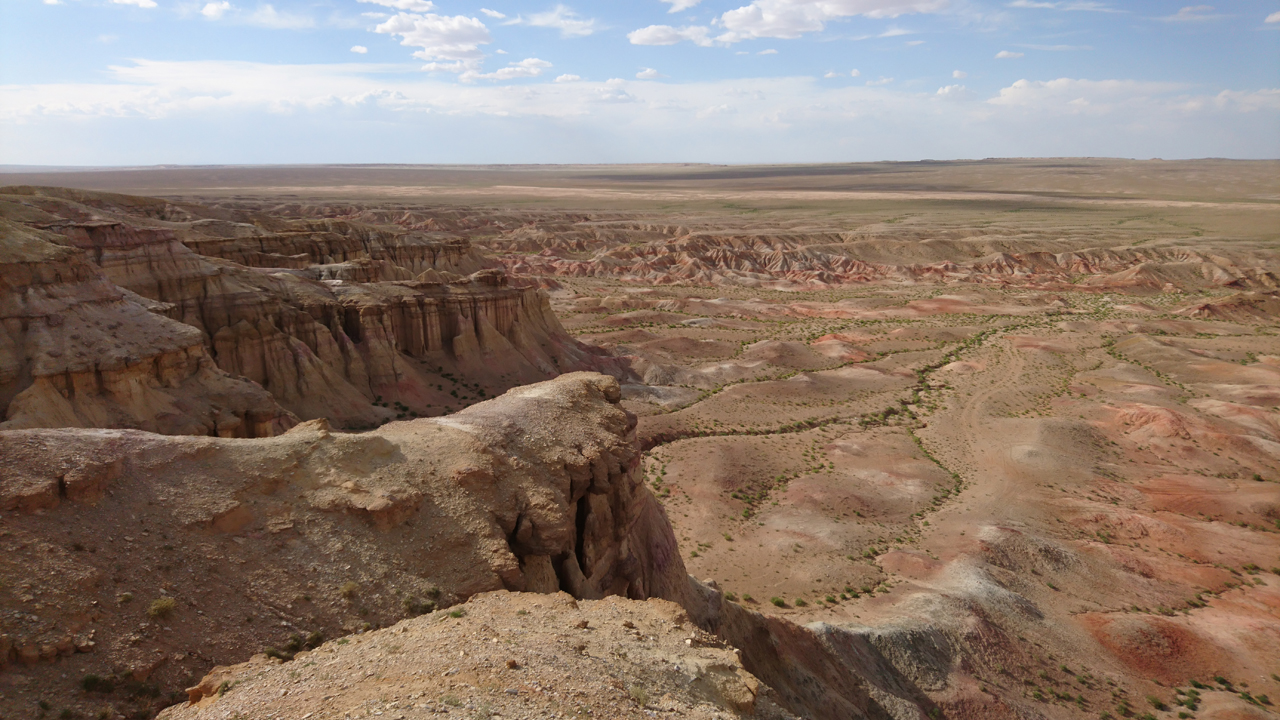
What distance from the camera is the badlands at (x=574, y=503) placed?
37.9ft

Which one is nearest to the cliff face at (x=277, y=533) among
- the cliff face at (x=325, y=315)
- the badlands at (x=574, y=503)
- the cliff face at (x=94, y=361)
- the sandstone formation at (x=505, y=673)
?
the badlands at (x=574, y=503)

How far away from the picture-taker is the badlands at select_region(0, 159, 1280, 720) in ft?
37.9

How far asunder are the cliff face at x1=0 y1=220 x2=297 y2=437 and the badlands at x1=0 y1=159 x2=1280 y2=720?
103 mm

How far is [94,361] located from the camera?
23.0 m

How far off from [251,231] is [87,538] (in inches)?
1849

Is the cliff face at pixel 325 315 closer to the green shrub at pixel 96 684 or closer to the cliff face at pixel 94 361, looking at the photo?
the cliff face at pixel 94 361

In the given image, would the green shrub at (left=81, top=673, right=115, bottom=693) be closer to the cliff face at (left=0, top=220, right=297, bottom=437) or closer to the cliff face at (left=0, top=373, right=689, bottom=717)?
the cliff face at (left=0, top=373, right=689, bottom=717)

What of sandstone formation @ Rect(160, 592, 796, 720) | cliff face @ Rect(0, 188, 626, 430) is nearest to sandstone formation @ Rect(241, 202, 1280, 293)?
cliff face @ Rect(0, 188, 626, 430)

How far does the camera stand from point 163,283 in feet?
104

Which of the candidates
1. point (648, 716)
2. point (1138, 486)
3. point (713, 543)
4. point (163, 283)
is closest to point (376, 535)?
point (648, 716)

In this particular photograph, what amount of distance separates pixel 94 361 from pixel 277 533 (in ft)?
46.1

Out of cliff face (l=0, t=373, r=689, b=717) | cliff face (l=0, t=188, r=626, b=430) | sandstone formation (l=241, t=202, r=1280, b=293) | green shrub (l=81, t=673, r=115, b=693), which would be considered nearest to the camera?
green shrub (l=81, t=673, r=115, b=693)

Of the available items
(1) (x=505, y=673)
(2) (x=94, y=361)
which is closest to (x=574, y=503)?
(1) (x=505, y=673)

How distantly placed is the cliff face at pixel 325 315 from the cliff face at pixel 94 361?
1477mm
